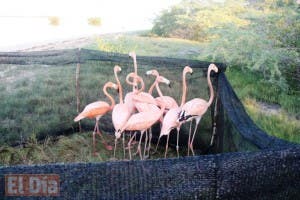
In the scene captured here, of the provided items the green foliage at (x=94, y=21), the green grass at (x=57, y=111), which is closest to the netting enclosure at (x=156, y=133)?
the green grass at (x=57, y=111)

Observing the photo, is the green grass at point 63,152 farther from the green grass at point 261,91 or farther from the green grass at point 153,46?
the green grass at point 153,46

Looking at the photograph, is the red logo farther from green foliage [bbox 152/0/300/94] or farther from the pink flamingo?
green foliage [bbox 152/0/300/94]

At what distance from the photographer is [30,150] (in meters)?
3.99

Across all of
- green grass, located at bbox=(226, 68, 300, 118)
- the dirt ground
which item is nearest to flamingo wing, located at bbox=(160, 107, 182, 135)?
green grass, located at bbox=(226, 68, 300, 118)

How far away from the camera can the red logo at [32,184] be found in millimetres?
1892

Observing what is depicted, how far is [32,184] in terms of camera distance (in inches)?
76.1

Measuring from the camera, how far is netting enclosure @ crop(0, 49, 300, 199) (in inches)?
75.5

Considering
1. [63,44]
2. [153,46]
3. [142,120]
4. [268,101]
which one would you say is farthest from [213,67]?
[63,44]

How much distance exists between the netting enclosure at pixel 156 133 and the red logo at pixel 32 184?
0.02m

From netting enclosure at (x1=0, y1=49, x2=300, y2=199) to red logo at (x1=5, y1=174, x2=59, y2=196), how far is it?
0.08ft

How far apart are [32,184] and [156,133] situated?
2.25 m

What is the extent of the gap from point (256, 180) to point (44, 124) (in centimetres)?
261

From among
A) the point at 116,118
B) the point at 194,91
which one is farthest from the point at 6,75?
the point at 194,91

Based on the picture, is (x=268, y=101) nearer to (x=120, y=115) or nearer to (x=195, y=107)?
(x=195, y=107)
